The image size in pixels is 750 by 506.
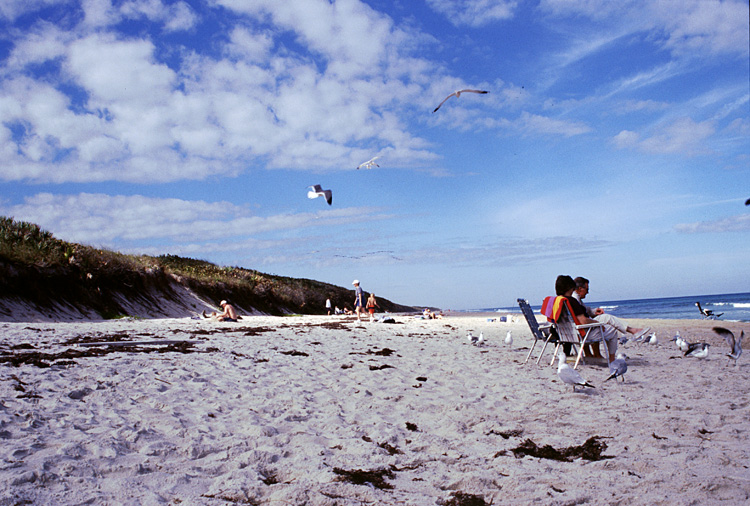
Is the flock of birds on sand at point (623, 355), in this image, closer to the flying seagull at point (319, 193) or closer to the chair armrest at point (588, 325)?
the chair armrest at point (588, 325)

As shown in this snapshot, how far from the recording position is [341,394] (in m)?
5.00

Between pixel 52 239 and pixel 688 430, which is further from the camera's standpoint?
pixel 52 239

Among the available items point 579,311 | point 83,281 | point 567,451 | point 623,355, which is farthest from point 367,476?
point 83,281

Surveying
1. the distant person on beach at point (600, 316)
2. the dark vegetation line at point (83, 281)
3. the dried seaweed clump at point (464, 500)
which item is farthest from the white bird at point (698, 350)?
the dark vegetation line at point (83, 281)

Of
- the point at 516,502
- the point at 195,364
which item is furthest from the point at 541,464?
the point at 195,364

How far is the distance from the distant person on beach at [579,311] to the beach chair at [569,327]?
0.07 metres

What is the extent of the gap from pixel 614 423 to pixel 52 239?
19.5 m

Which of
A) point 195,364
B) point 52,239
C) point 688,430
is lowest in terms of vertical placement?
point 688,430

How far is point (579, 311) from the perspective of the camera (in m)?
6.95

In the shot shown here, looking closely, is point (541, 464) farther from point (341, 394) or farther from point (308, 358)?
point (308, 358)

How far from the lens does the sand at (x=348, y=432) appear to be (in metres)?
2.67

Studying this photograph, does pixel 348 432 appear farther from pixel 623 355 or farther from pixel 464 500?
pixel 623 355

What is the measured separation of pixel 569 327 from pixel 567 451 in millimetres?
3977

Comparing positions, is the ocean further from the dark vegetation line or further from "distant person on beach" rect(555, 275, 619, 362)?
the dark vegetation line
